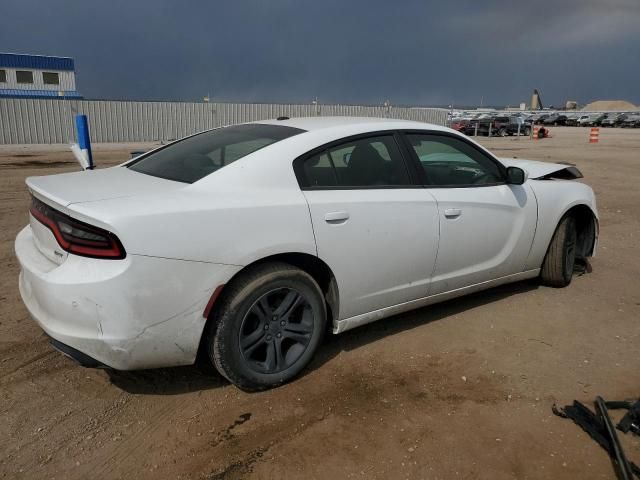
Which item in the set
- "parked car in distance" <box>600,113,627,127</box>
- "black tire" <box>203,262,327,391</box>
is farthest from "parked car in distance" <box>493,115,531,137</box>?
"black tire" <box>203,262,327,391</box>

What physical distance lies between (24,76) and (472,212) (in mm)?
48158

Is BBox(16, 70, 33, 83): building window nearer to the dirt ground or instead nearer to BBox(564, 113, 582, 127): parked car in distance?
the dirt ground

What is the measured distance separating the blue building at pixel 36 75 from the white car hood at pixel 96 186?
1691 inches

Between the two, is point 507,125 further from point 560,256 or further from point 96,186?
point 96,186

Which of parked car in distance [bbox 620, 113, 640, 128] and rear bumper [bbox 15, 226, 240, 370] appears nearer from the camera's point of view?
rear bumper [bbox 15, 226, 240, 370]

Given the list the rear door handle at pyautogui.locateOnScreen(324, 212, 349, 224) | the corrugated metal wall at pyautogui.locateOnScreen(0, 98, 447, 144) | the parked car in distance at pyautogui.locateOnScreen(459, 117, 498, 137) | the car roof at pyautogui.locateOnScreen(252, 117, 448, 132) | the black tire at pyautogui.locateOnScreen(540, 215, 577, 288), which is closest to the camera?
the rear door handle at pyautogui.locateOnScreen(324, 212, 349, 224)

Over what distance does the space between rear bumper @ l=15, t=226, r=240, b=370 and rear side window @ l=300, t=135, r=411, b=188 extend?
822 millimetres

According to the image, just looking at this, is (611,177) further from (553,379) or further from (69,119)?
(69,119)

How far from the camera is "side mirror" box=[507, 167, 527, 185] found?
13.2 ft

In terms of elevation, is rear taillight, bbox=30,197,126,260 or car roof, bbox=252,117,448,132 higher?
car roof, bbox=252,117,448,132

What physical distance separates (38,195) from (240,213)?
1.15 metres

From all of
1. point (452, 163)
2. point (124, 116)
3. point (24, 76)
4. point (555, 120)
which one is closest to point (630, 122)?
point (555, 120)

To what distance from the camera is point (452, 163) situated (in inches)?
162

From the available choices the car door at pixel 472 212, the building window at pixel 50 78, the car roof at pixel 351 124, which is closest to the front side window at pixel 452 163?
the car door at pixel 472 212
